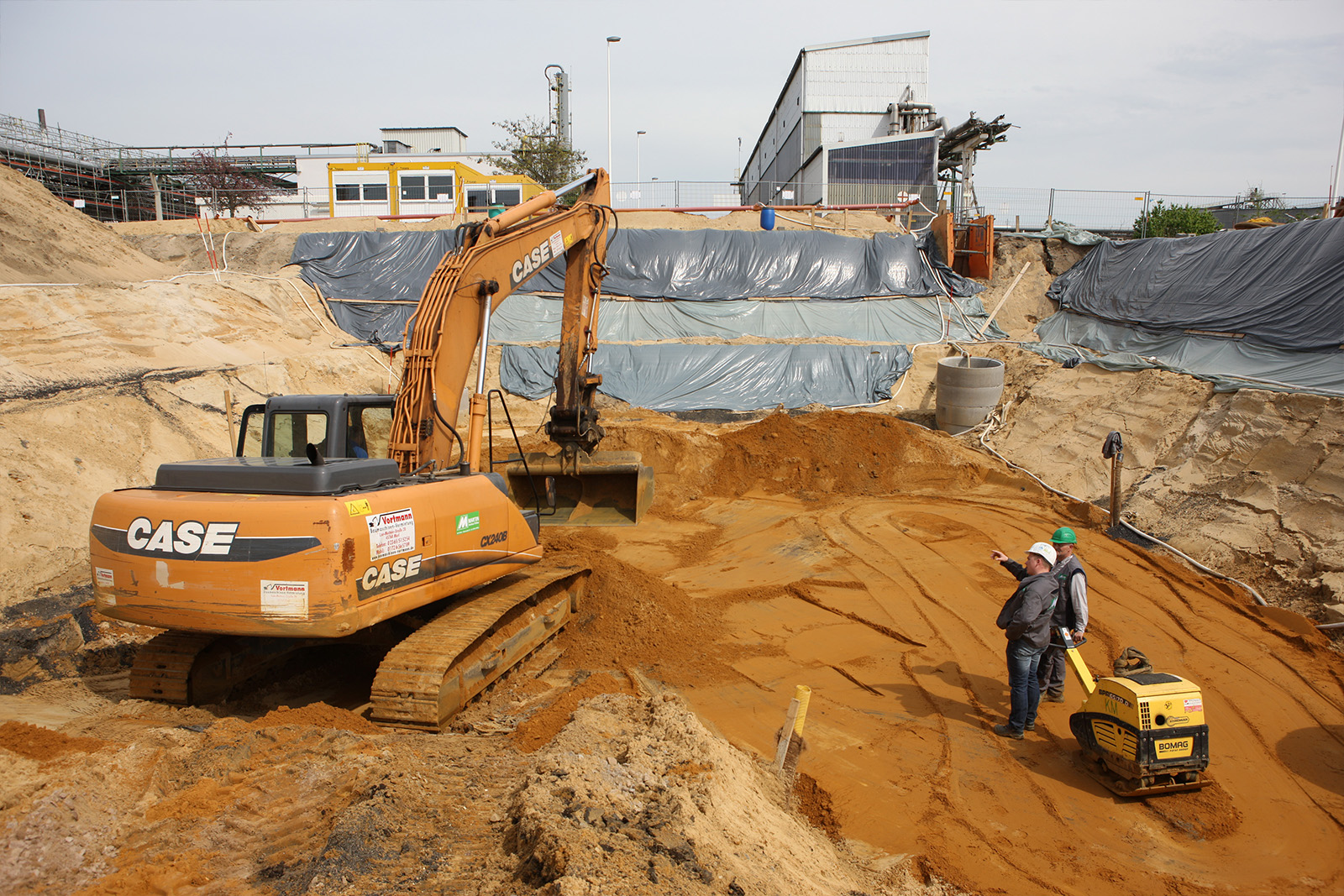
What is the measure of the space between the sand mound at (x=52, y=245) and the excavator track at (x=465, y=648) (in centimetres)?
1281

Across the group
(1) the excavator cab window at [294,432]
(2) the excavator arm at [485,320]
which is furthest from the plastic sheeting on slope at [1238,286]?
(1) the excavator cab window at [294,432]

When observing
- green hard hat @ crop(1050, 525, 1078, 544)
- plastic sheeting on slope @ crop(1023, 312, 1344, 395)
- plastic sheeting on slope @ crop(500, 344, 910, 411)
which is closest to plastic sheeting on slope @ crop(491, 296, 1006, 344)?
plastic sheeting on slope @ crop(500, 344, 910, 411)

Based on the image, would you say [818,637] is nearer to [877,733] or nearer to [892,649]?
[892,649]

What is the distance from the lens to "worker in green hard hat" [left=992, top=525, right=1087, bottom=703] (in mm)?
6156

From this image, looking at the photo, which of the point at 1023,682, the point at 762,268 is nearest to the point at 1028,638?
the point at 1023,682

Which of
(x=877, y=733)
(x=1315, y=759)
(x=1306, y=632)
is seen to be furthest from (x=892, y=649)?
(x=1306, y=632)

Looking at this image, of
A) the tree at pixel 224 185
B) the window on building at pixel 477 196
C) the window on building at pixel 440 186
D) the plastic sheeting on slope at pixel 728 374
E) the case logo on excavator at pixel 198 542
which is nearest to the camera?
the case logo on excavator at pixel 198 542

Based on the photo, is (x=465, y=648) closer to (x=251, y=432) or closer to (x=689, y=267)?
(x=251, y=432)

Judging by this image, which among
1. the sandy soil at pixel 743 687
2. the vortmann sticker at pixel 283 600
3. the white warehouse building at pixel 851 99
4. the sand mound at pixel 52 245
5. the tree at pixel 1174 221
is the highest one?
the white warehouse building at pixel 851 99

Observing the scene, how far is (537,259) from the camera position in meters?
8.67

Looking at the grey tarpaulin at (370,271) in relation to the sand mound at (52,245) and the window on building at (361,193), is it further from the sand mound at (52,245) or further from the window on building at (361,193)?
the window on building at (361,193)

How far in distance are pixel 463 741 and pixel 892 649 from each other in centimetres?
418

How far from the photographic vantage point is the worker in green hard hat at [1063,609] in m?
6.16

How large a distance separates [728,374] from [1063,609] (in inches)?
493
